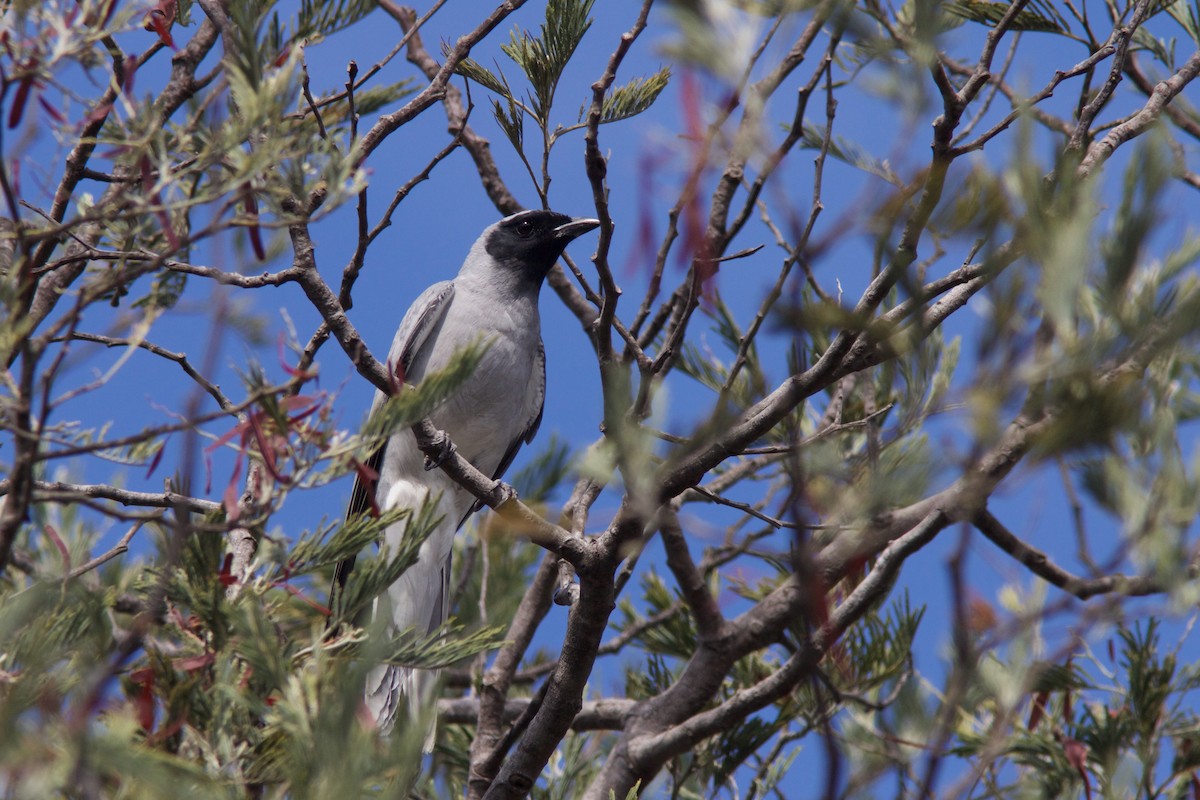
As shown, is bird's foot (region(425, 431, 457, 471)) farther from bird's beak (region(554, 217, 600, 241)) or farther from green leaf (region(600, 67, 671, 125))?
bird's beak (region(554, 217, 600, 241))

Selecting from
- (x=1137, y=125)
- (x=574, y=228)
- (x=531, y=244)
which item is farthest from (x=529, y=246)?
(x=1137, y=125)

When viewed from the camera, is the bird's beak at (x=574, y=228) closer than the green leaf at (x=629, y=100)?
No

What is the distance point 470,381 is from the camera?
16.4ft

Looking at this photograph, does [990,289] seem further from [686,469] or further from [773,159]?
[686,469]

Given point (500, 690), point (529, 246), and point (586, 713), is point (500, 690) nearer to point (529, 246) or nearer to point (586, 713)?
point (586, 713)

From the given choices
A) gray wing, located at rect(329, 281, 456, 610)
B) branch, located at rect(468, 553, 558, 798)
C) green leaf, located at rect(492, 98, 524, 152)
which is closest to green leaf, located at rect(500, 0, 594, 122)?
green leaf, located at rect(492, 98, 524, 152)

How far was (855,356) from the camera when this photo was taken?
7.57ft

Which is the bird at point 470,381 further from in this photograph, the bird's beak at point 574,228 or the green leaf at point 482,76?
the green leaf at point 482,76

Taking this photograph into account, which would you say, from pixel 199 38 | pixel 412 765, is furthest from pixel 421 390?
pixel 199 38

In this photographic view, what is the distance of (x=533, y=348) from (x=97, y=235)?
2486 mm

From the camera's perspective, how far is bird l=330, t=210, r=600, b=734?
4.82 metres

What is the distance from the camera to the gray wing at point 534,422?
217 inches

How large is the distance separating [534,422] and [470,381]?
2.18 feet

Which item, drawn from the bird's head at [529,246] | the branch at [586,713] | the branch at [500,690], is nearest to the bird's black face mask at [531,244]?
the bird's head at [529,246]
